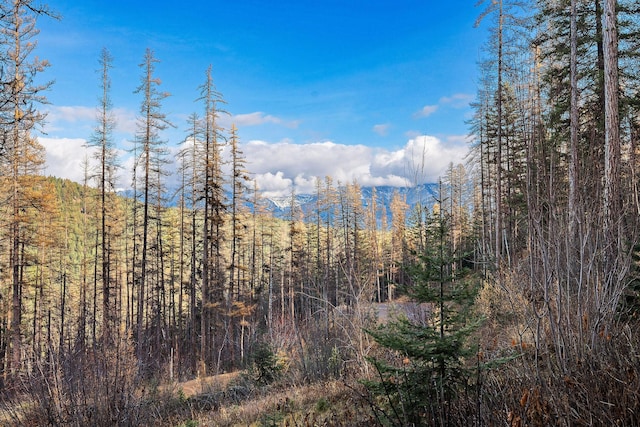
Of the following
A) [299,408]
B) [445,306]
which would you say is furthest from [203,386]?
[445,306]

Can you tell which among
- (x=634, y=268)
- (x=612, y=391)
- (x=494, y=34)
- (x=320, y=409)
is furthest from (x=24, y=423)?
(x=494, y=34)

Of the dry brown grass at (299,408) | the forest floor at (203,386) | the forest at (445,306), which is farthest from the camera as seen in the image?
the forest floor at (203,386)

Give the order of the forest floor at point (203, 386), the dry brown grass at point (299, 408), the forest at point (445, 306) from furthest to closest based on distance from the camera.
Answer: the forest floor at point (203, 386)
the dry brown grass at point (299, 408)
the forest at point (445, 306)

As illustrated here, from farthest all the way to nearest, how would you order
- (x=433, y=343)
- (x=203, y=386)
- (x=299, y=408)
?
(x=203, y=386) < (x=299, y=408) < (x=433, y=343)

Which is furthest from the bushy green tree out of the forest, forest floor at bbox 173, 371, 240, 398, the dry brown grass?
forest floor at bbox 173, 371, 240, 398

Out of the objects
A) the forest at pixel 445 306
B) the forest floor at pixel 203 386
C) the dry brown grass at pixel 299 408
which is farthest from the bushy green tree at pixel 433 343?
the forest floor at pixel 203 386

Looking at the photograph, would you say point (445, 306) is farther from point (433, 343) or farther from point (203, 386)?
point (203, 386)

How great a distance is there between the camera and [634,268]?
14.8ft

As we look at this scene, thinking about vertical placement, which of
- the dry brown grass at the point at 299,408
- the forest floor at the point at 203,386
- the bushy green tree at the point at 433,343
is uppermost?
the bushy green tree at the point at 433,343

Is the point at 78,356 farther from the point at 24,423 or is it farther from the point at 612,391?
the point at 612,391

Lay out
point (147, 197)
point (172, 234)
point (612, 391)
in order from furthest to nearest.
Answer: point (172, 234), point (147, 197), point (612, 391)

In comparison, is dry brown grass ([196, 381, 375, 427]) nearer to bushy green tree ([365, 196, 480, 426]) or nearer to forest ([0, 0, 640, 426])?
forest ([0, 0, 640, 426])

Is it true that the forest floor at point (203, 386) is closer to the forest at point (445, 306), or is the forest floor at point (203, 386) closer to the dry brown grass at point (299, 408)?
the forest at point (445, 306)

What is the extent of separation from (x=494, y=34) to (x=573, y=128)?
28.8 feet
